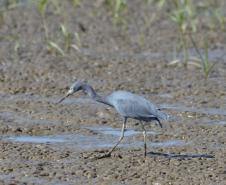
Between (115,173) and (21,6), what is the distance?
791 centimetres

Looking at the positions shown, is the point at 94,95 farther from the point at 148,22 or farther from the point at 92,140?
the point at 148,22

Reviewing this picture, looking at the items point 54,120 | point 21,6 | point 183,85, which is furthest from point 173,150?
point 21,6

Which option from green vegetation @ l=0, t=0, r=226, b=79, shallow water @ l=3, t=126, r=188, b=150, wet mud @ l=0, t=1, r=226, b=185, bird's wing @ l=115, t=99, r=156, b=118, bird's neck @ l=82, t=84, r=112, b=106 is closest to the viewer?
wet mud @ l=0, t=1, r=226, b=185

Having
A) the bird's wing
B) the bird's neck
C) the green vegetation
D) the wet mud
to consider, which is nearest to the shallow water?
the wet mud

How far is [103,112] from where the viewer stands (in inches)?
352

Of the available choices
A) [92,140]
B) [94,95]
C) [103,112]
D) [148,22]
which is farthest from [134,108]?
[148,22]

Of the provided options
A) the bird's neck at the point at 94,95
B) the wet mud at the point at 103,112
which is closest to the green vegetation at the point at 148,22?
the wet mud at the point at 103,112

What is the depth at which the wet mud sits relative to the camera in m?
6.90

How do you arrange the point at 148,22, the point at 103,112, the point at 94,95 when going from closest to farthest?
the point at 94,95, the point at 103,112, the point at 148,22

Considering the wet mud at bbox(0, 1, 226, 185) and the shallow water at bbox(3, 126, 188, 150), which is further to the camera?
Result: the shallow water at bbox(3, 126, 188, 150)

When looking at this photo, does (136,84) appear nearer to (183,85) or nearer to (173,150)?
(183,85)

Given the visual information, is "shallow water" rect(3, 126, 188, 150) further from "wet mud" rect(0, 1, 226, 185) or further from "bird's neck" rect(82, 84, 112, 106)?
"bird's neck" rect(82, 84, 112, 106)

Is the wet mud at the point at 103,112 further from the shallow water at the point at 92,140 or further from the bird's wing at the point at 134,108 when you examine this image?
the bird's wing at the point at 134,108

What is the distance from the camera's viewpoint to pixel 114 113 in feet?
29.3
